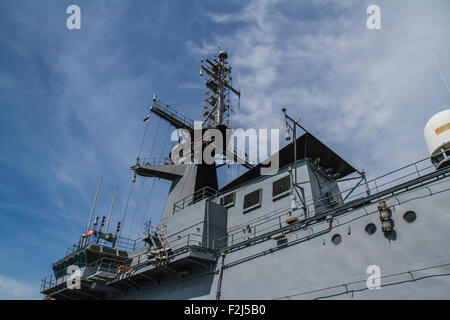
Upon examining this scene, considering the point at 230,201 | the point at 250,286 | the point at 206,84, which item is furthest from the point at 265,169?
the point at 206,84

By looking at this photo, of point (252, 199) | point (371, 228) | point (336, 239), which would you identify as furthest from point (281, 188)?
point (371, 228)

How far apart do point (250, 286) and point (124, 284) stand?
951cm

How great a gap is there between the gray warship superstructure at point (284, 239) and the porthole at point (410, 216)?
0.04m

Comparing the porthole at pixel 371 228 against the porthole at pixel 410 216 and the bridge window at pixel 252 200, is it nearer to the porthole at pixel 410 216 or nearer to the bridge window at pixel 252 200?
the porthole at pixel 410 216

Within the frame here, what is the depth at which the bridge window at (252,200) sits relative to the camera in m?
18.7

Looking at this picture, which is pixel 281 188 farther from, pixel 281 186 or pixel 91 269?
pixel 91 269

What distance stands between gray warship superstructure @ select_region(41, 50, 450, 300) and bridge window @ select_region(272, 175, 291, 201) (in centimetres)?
6

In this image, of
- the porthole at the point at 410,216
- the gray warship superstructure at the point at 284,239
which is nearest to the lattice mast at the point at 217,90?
the gray warship superstructure at the point at 284,239

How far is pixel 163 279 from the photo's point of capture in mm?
18688

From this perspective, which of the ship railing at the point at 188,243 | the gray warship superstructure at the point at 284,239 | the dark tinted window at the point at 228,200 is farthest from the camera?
the dark tinted window at the point at 228,200

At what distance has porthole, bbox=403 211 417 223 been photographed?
1146 centimetres

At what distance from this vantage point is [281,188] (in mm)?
18016

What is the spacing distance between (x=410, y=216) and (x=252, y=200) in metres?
9.02
